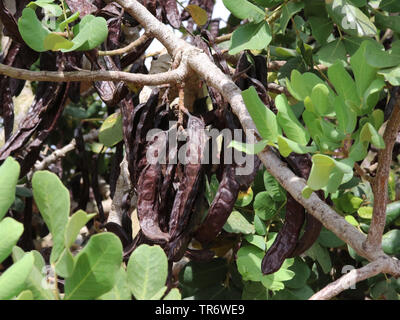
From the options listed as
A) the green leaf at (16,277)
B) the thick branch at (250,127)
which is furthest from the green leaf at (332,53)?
the green leaf at (16,277)

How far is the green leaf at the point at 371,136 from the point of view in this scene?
0.68 m

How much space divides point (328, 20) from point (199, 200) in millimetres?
507

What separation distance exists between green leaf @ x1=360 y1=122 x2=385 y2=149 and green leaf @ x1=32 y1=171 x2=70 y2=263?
37cm

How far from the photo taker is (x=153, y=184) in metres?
1.09

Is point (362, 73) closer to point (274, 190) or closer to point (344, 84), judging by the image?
point (344, 84)

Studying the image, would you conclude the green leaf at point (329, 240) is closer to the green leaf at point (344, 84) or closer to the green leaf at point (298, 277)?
the green leaf at point (298, 277)

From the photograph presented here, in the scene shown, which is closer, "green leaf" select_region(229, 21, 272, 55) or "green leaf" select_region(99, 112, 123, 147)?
"green leaf" select_region(229, 21, 272, 55)

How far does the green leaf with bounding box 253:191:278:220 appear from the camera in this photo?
1.20 m

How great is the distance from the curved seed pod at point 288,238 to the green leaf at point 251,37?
0.30 m

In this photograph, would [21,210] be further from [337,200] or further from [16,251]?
[16,251]

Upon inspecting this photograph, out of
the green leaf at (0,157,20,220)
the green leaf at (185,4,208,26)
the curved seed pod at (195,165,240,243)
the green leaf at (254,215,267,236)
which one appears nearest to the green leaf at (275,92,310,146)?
the curved seed pod at (195,165,240,243)

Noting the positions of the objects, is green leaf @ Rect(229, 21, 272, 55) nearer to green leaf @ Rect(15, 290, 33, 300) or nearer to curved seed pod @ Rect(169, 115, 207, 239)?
curved seed pod @ Rect(169, 115, 207, 239)

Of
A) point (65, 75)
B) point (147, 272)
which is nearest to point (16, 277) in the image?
point (147, 272)
